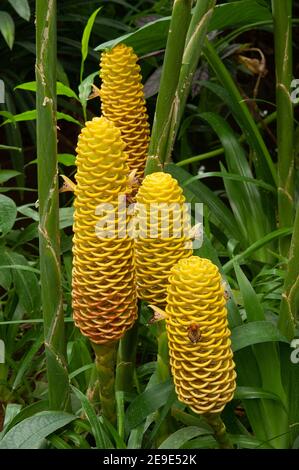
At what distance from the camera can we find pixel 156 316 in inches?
25.8

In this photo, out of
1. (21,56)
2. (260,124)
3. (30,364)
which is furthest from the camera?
(21,56)

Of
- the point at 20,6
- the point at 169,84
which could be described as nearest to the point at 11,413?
the point at 169,84

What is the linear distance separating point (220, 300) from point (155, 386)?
0.17 metres

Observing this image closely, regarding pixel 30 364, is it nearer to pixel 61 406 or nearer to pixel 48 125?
pixel 61 406

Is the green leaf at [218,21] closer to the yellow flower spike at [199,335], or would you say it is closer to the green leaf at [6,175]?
the green leaf at [6,175]

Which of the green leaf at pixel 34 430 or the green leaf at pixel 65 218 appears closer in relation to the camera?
the green leaf at pixel 34 430

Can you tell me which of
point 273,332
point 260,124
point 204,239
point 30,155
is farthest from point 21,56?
point 273,332

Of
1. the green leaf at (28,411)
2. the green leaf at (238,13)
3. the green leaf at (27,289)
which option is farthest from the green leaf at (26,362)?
the green leaf at (238,13)

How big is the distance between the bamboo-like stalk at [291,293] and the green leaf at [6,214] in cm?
37

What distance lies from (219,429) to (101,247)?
0.64ft

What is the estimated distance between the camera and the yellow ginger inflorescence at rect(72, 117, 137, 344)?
25.5 inches

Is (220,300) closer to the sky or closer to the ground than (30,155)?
closer to the ground

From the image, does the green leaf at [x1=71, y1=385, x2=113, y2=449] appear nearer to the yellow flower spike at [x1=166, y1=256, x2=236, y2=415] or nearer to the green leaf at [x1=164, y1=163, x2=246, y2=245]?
the yellow flower spike at [x1=166, y1=256, x2=236, y2=415]

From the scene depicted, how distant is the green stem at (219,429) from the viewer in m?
0.68
